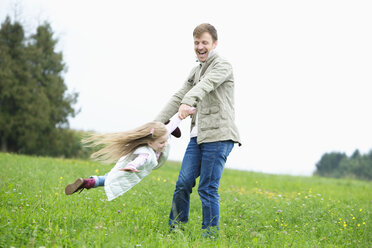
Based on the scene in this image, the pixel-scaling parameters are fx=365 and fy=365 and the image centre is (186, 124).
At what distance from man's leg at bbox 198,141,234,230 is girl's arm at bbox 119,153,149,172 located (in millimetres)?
696

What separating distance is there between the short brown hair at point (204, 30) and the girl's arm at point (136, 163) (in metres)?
1.60

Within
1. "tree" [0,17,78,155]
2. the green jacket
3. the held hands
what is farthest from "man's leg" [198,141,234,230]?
"tree" [0,17,78,155]

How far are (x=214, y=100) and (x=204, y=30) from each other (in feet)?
2.82

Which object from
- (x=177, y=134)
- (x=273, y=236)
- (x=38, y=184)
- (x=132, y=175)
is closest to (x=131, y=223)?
(x=132, y=175)

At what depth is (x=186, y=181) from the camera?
443 cm

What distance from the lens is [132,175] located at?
427 centimetres

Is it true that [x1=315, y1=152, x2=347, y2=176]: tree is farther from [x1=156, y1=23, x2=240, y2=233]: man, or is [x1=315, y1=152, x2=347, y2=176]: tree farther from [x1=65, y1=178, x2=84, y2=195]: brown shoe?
[x1=65, y1=178, x2=84, y2=195]: brown shoe

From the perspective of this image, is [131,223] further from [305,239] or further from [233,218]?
[305,239]

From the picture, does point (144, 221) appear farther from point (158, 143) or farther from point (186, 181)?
point (158, 143)

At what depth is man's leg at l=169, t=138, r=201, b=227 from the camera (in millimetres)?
4449

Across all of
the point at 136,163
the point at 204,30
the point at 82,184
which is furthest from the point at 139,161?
the point at 204,30

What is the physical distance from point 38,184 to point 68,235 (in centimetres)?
366

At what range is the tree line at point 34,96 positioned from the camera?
24.0m

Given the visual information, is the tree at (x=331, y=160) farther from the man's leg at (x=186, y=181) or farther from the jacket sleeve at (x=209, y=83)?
the jacket sleeve at (x=209, y=83)
